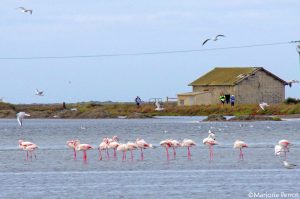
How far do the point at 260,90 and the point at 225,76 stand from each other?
380 centimetres

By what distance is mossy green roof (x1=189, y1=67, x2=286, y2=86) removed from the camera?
3531 inches

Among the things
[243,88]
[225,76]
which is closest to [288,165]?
[243,88]

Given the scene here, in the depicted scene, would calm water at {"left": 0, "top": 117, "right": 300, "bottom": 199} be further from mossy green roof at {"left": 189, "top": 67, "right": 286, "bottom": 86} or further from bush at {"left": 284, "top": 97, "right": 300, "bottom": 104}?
mossy green roof at {"left": 189, "top": 67, "right": 286, "bottom": 86}

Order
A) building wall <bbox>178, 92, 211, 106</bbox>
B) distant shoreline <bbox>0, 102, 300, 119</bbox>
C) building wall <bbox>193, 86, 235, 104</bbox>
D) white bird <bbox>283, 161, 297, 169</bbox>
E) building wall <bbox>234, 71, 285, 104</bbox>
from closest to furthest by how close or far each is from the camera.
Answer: white bird <bbox>283, 161, 297, 169</bbox> < distant shoreline <bbox>0, 102, 300, 119</bbox> < building wall <bbox>234, 71, 285, 104</bbox> < building wall <bbox>193, 86, 235, 104</bbox> < building wall <bbox>178, 92, 211, 106</bbox>

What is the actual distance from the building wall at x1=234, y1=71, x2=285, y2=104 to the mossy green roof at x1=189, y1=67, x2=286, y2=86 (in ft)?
1.49

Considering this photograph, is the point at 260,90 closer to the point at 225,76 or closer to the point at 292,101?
the point at 225,76

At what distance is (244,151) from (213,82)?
→ 55057 millimetres

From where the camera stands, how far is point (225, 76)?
9219 centimetres

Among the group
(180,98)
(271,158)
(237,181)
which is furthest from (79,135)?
(180,98)

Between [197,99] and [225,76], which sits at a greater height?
[225,76]

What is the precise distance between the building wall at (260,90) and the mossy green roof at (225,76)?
0.45 meters

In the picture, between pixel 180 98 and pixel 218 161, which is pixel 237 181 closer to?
pixel 218 161

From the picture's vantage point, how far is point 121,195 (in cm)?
2342

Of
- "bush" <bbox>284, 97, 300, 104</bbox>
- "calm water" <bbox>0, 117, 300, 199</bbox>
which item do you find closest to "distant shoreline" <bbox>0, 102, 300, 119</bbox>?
"bush" <bbox>284, 97, 300, 104</bbox>
